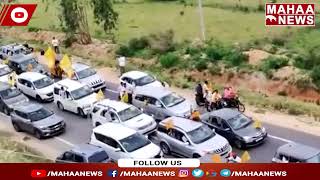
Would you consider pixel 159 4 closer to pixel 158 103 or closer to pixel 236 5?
pixel 236 5

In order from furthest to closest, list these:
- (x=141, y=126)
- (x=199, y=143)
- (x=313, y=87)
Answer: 1. (x=313, y=87)
2. (x=141, y=126)
3. (x=199, y=143)

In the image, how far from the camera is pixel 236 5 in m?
26.3

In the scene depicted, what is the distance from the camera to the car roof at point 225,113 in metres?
18.7

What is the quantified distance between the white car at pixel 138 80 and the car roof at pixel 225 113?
4.06 m

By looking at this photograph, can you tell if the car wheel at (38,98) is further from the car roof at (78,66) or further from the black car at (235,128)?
the black car at (235,128)

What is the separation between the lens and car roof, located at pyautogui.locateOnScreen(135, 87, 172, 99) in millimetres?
20781

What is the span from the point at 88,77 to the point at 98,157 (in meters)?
8.60

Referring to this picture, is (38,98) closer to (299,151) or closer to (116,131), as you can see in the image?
(116,131)

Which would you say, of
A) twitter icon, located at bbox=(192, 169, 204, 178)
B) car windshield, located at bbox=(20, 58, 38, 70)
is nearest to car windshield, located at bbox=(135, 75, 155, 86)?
car windshield, located at bbox=(20, 58, 38, 70)

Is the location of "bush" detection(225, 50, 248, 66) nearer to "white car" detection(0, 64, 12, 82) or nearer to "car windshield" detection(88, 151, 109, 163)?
"white car" detection(0, 64, 12, 82)

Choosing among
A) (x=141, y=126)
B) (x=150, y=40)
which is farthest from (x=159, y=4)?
(x=141, y=126)

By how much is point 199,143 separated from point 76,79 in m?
8.15

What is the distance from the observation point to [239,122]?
18.5 metres

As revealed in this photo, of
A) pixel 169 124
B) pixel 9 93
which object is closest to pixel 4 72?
pixel 9 93
